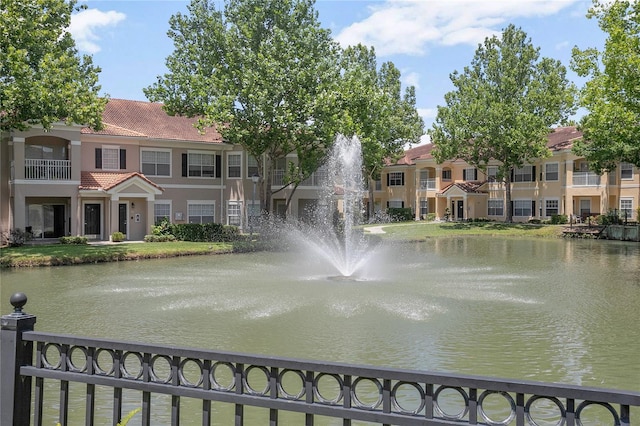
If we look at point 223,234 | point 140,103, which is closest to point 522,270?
point 223,234

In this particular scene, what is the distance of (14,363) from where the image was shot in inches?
172

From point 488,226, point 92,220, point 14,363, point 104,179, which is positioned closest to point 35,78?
point 104,179

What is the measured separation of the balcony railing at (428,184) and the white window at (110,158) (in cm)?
3438

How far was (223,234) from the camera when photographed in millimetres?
33344

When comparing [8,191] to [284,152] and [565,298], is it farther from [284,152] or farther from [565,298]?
[565,298]

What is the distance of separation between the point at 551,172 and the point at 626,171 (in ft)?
19.6

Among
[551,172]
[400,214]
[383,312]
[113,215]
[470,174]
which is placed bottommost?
[383,312]

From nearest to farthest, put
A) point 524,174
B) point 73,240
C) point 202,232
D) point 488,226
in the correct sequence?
1. point 73,240
2. point 202,232
3. point 488,226
4. point 524,174

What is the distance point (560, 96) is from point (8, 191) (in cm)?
3910

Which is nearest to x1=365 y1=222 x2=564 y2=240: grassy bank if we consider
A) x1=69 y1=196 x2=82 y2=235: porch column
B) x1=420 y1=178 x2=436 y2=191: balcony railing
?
x1=420 y1=178 x2=436 y2=191: balcony railing

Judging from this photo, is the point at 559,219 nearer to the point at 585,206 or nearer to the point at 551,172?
the point at 585,206

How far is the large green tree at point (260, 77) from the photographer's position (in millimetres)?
29422

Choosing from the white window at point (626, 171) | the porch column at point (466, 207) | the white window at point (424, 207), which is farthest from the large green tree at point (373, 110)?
the white window at point (626, 171)

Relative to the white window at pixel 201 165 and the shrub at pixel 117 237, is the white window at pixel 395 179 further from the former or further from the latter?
the shrub at pixel 117 237
